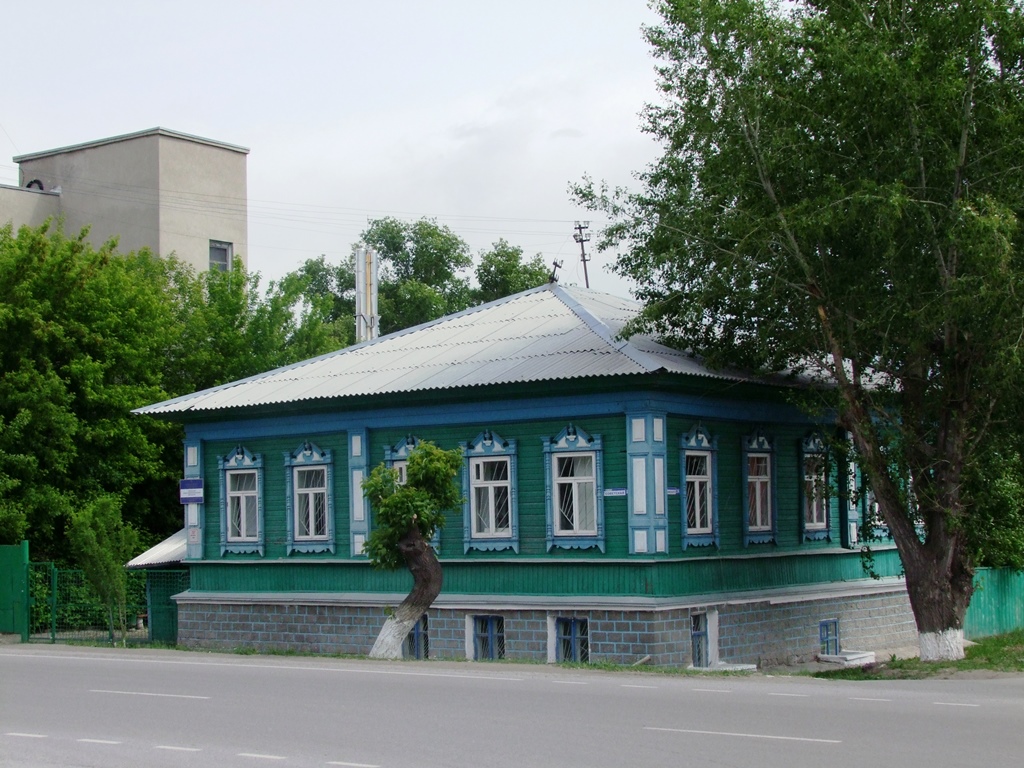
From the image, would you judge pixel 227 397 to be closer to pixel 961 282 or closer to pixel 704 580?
pixel 704 580

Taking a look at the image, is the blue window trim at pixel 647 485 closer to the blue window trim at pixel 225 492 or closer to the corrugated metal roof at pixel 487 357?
the corrugated metal roof at pixel 487 357

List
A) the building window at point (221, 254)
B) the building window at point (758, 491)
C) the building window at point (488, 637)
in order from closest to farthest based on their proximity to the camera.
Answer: the building window at point (488, 637)
the building window at point (758, 491)
the building window at point (221, 254)

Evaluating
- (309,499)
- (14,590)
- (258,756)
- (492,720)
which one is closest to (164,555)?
(14,590)

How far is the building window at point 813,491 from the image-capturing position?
25188 millimetres

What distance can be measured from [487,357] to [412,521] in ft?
14.9

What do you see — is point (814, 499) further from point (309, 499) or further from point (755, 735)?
point (755, 735)

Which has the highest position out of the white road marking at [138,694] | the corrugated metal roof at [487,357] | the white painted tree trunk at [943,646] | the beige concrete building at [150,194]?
the beige concrete building at [150,194]

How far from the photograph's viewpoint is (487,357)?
79.0 ft

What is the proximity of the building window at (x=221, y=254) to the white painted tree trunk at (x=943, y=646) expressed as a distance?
3255cm

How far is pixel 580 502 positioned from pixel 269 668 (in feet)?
19.5

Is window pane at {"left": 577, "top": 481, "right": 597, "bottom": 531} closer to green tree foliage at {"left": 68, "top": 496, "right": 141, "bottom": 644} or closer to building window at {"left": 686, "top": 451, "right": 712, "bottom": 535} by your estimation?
building window at {"left": 686, "top": 451, "right": 712, "bottom": 535}

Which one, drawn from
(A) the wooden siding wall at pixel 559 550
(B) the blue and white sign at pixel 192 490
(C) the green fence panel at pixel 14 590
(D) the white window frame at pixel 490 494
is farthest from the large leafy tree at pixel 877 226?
(C) the green fence panel at pixel 14 590

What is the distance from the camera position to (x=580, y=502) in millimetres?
21906

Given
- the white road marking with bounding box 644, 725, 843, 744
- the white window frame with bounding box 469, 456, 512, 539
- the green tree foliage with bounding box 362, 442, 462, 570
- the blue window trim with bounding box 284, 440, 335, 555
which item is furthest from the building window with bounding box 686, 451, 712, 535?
the white road marking with bounding box 644, 725, 843, 744
